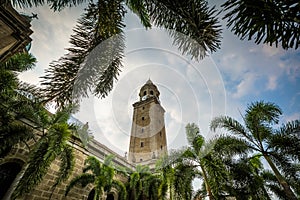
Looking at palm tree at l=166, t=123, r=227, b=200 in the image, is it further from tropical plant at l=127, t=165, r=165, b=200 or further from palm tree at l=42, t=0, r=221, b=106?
palm tree at l=42, t=0, r=221, b=106

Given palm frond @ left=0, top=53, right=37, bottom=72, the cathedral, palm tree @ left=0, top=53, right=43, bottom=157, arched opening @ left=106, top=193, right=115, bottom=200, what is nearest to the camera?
palm tree @ left=0, top=53, right=43, bottom=157

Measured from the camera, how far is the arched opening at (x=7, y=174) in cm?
814

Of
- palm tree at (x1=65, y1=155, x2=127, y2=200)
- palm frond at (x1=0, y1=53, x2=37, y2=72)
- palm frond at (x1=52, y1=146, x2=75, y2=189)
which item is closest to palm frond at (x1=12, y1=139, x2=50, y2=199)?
palm frond at (x1=52, y1=146, x2=75, y2=189)

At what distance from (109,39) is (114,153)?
17.1 metres

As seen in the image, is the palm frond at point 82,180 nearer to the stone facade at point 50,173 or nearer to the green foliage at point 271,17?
the stone facade at point 50,173

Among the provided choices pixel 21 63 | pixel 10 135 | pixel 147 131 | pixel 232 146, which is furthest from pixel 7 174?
pixel 147 131

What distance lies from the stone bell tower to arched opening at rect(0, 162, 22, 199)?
16874 mm

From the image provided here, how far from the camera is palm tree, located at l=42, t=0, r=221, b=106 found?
1217mm

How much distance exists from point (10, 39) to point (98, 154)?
12.2 metres

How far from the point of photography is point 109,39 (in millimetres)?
1750

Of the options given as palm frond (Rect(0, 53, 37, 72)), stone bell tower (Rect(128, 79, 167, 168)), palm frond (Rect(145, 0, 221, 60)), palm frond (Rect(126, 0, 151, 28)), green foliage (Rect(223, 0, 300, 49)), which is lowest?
green foliage (Rect(223, 0, 300, 49))

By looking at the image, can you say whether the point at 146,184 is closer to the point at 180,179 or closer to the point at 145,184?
the point at 145,184

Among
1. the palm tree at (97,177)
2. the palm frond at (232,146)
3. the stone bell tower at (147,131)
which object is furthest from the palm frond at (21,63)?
the stone bell tower at (147,131)

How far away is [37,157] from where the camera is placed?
5.94 metres
